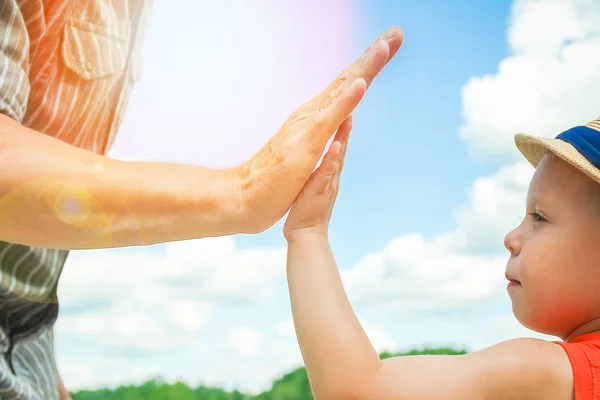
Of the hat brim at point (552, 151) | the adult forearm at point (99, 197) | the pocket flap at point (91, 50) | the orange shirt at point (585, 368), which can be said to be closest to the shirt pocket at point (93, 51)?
the pocket flap at point (91, 50)

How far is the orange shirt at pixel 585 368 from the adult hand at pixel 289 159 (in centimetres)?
49

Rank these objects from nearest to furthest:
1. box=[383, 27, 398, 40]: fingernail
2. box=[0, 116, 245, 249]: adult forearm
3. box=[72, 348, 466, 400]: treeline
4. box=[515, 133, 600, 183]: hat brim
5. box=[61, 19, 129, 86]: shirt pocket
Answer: box=[0, 116, 245, 249]: adult forearm
box=[515, 133, 600, 183]: hat brim
box=[383, 27, 398, 40]: fingernail
box=[61, 19, 129, 86]: shirt pocket
box=[72, 348, 466, 400]: treeline

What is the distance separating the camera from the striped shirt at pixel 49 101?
4.43 feet

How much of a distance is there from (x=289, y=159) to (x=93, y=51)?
58 centimetres

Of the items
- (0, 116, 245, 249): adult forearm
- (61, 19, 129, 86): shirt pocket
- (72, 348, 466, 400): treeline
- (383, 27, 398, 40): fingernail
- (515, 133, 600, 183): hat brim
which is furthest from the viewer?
(72, 348, 466, 400): treeline

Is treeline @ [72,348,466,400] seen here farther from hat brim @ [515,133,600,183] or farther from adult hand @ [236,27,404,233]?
adult hand @ [236,27,404,233]

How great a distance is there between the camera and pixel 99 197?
109 centimetres

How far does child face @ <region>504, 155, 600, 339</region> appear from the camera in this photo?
1.25 meters

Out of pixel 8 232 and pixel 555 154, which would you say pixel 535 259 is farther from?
pixel 8 232

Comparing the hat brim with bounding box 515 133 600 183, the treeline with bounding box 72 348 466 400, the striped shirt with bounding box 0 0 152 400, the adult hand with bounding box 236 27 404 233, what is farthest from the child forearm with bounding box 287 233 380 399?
the treeline with bounding box 72 348 466 400

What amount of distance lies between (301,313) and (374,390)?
17 centimetres

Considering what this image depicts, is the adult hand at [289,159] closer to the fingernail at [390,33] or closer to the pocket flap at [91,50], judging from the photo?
the fingernail at [390,33]

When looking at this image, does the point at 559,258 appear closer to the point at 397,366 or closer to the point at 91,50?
the point at 397,366

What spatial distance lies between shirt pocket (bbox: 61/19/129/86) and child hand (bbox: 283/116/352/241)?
547 mm
